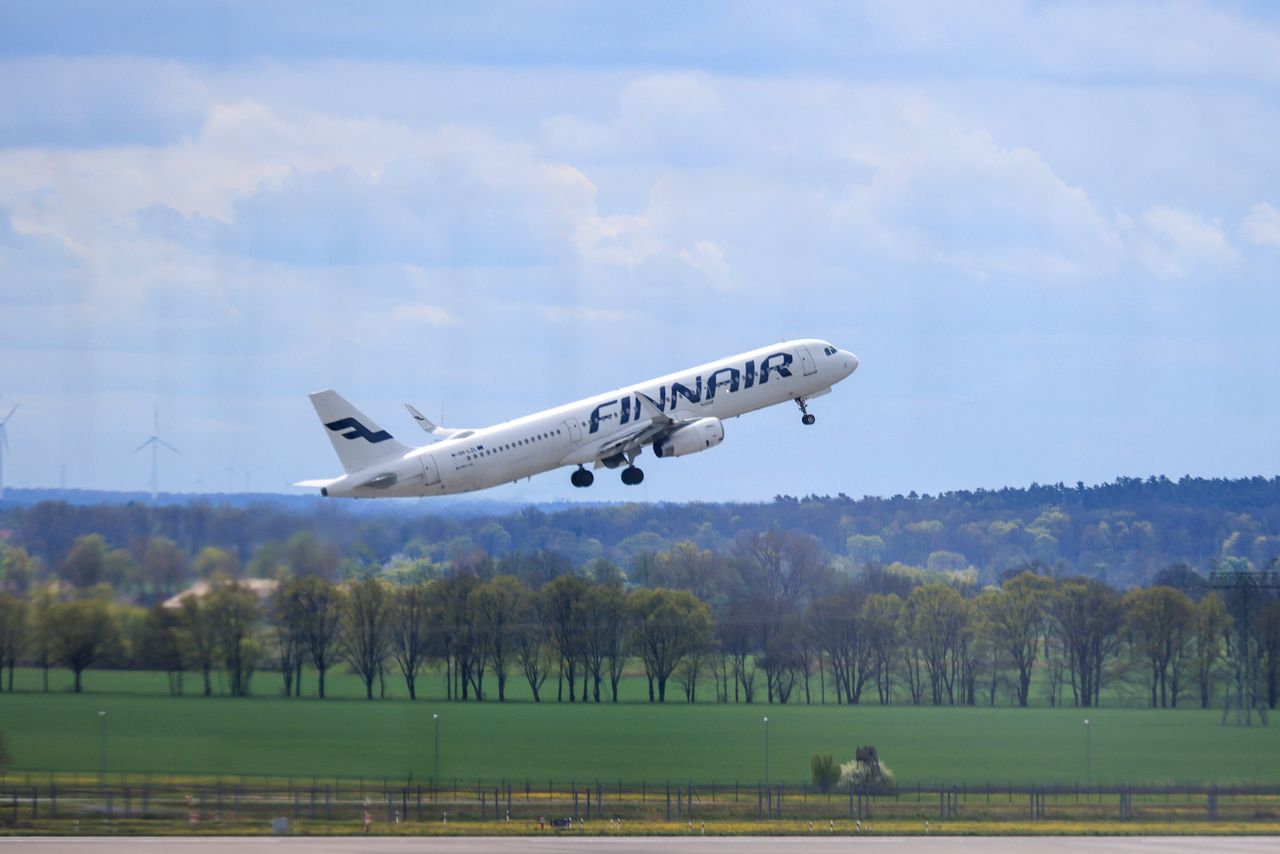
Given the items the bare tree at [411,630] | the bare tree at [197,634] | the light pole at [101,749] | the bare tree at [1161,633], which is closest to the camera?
the bare tree at [197,634]

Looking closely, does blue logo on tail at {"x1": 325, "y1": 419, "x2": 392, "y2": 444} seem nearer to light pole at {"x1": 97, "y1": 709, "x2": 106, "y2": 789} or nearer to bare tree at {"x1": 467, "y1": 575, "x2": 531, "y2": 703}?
light pole at {"x1": 97, "y1": 709, "x2": 106, "y2": 789}

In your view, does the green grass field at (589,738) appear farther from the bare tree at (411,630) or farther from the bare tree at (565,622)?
the bare tree at (565,622)

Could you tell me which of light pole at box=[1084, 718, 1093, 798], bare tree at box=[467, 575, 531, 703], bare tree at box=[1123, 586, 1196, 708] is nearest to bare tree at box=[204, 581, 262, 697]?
bare tree at box=[467, 575, 531, 703]

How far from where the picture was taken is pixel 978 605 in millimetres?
155250

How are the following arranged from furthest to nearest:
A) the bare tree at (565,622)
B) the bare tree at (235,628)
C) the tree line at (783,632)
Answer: the bare tree at (565,622) < the tree line at (783,632) < the bare tree at (235,628)

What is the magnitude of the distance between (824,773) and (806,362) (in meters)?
21.6

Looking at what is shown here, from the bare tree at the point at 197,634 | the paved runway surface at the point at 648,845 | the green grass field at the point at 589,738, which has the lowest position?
the paved runway surface at the point at 648,845

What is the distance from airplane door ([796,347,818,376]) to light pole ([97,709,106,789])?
121 feet

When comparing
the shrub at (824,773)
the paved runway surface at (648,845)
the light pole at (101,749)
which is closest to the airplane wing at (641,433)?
the shrub at (824,773)

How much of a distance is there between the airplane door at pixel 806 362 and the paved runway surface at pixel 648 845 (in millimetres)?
26895

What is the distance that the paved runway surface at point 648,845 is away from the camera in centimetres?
7638

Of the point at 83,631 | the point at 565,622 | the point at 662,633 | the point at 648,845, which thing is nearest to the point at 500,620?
the point at 565,622

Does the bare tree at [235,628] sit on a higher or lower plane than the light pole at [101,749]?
higher

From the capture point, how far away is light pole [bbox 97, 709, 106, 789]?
94000 mm
